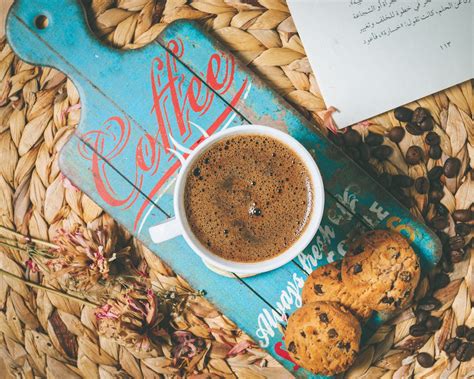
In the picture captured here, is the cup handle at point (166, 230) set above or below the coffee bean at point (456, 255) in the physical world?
above

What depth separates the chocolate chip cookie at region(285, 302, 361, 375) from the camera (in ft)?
3.84

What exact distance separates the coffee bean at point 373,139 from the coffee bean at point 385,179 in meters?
0.08

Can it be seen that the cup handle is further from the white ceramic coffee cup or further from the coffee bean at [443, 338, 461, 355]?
the coffee bean at [443, 338, 461, 355]

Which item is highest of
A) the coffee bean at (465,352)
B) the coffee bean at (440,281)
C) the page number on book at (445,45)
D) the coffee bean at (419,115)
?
the page number on book at (445,45)

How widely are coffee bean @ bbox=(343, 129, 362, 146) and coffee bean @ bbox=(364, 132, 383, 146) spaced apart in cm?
2

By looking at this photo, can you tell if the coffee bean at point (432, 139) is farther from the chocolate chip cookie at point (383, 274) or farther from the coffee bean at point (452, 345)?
the coffee bean at point (452, 345)

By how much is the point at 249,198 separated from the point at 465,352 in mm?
667

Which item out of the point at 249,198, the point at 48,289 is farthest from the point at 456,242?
the point at 48,289

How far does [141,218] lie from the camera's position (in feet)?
4.33

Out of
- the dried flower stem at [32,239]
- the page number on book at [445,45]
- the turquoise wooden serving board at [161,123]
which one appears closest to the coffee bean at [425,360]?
the turquoise wooden serving board at [161,123]

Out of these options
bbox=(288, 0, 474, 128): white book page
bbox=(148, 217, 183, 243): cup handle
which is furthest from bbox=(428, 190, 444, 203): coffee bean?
bbox=(148, 217, 183, 243): cup handle

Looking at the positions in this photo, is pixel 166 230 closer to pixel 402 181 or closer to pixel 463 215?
pixel 402 181

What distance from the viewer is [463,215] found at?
A: 1.31m

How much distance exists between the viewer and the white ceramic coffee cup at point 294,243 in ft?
3.72
